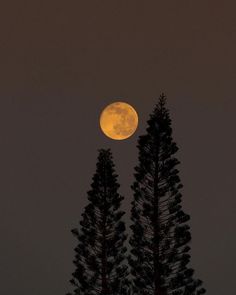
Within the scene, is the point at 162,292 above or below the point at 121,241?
below

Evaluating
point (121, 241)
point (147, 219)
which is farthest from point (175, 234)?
point (121, 241)

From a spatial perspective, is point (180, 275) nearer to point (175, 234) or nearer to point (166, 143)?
point (175, 234)

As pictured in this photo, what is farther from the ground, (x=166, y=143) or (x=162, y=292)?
(x=166, y=143)

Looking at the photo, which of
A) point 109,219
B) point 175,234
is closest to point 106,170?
point 109,219

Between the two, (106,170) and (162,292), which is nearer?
(162,292)

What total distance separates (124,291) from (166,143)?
8234mm

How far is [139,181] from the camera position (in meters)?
44.3

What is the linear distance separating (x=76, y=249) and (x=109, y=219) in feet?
8.44

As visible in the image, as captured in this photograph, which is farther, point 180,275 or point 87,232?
point 87,232

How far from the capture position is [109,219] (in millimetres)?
47062

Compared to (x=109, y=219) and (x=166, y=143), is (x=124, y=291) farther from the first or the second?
(x=166, y=143)

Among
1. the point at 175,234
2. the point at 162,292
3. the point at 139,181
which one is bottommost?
the point at 162,292

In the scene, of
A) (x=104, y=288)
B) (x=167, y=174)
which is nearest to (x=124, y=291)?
(x=104, y=288)

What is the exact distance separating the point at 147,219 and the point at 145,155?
3563mm
